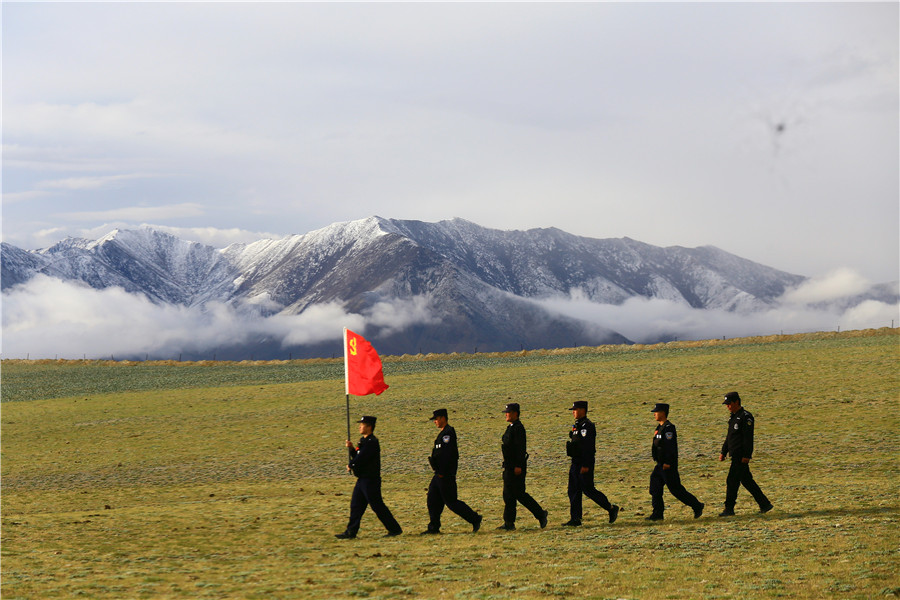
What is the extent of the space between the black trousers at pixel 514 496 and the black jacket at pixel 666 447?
2.44 metres

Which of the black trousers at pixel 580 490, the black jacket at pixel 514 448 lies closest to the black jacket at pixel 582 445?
the black trousers at pixel 580 490

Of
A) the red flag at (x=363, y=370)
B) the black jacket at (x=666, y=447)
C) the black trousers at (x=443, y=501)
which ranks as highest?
the red flag at (x=363, y=370)

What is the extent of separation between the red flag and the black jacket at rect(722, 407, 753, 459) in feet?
22.9

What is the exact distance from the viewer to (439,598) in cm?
1088

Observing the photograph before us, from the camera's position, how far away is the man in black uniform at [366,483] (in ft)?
51.1

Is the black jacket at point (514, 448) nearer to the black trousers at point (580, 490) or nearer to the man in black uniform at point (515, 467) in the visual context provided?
the man in black uniform at point (515, 467)

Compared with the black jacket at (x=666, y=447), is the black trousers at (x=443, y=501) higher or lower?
lower

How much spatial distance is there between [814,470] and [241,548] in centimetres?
1474

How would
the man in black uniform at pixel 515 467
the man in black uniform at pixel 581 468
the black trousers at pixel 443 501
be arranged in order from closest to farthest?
the black trousers at pixel 443 501, the man in black uniform at pixel 515 467, the man in black uniform at pixel 581 468

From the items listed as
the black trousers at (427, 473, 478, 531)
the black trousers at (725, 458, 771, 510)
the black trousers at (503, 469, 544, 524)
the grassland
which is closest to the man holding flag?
the grassland

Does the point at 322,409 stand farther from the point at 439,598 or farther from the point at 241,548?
the point at 439,598

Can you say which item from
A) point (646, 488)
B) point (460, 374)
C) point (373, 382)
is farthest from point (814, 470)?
point (460, 374)

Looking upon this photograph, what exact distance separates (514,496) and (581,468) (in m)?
1.35

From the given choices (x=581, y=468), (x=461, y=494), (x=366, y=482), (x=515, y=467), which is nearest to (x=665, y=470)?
(x=581, y=468)
